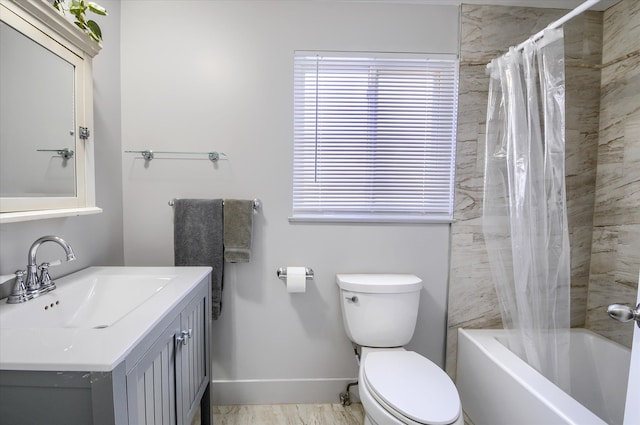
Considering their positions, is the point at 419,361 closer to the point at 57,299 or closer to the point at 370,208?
the point at 370,208

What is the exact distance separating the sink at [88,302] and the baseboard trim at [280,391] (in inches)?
33.0

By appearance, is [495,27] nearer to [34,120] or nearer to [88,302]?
[34,120]

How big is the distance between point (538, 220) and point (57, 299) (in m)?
1.95

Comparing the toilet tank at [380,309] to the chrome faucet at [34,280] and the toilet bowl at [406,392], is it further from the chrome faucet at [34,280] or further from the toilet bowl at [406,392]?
the chrome faucet at [34,280]

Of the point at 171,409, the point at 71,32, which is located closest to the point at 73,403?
the point at 171,409

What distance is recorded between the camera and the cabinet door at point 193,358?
112 centimetres

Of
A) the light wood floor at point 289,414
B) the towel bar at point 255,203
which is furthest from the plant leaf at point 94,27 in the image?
the light wood floor at point 289,414

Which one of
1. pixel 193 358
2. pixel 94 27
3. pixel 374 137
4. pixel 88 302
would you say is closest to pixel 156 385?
pixel 193 358

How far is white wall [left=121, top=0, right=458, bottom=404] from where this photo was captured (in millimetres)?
1614

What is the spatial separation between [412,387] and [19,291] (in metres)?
1.44

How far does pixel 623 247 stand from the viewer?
1591 mm

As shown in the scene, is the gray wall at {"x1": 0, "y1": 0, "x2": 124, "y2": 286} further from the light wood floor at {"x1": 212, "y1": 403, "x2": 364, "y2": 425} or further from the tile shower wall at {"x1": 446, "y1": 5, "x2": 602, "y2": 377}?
the tile shower wall at {"x1": 446, "y1": 5, "x2": 602, "y2": 377}

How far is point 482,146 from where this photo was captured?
5.59 ft

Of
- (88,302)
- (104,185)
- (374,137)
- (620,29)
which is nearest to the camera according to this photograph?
(88,302)
